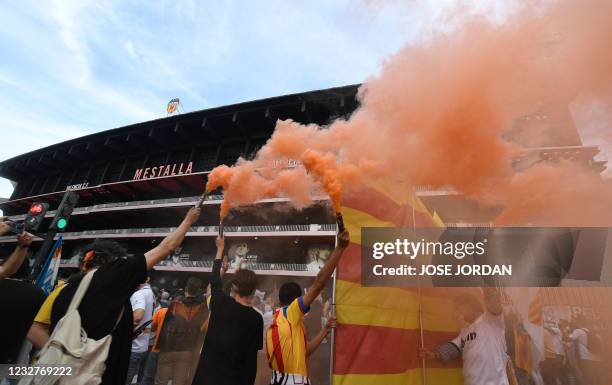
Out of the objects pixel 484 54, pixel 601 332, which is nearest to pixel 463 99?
pixel 484 54

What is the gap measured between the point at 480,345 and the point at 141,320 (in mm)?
4127

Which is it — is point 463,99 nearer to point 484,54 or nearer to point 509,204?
point 484,54

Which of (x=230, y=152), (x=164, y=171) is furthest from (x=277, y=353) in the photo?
(x=164, y=171)

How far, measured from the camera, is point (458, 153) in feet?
12.9

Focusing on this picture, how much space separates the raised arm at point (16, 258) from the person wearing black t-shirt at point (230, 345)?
1.85 m

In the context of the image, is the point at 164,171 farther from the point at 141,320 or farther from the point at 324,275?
the point at 324,275

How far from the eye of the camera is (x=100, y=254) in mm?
2420

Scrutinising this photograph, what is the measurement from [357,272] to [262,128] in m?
Answer: 23.0

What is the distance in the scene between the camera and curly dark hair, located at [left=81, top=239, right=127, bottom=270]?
2402 millimetres

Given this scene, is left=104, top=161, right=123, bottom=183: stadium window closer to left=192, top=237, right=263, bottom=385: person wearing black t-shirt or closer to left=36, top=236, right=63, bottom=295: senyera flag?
left=36, top=236, right=63, bottom=295: senyera flag

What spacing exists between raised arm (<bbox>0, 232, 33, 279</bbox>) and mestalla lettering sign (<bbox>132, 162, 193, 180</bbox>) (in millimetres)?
24124

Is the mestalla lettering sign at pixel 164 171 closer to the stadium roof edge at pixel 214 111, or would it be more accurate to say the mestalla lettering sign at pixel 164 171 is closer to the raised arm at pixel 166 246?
the stadium roof edge at pixel 214 111
